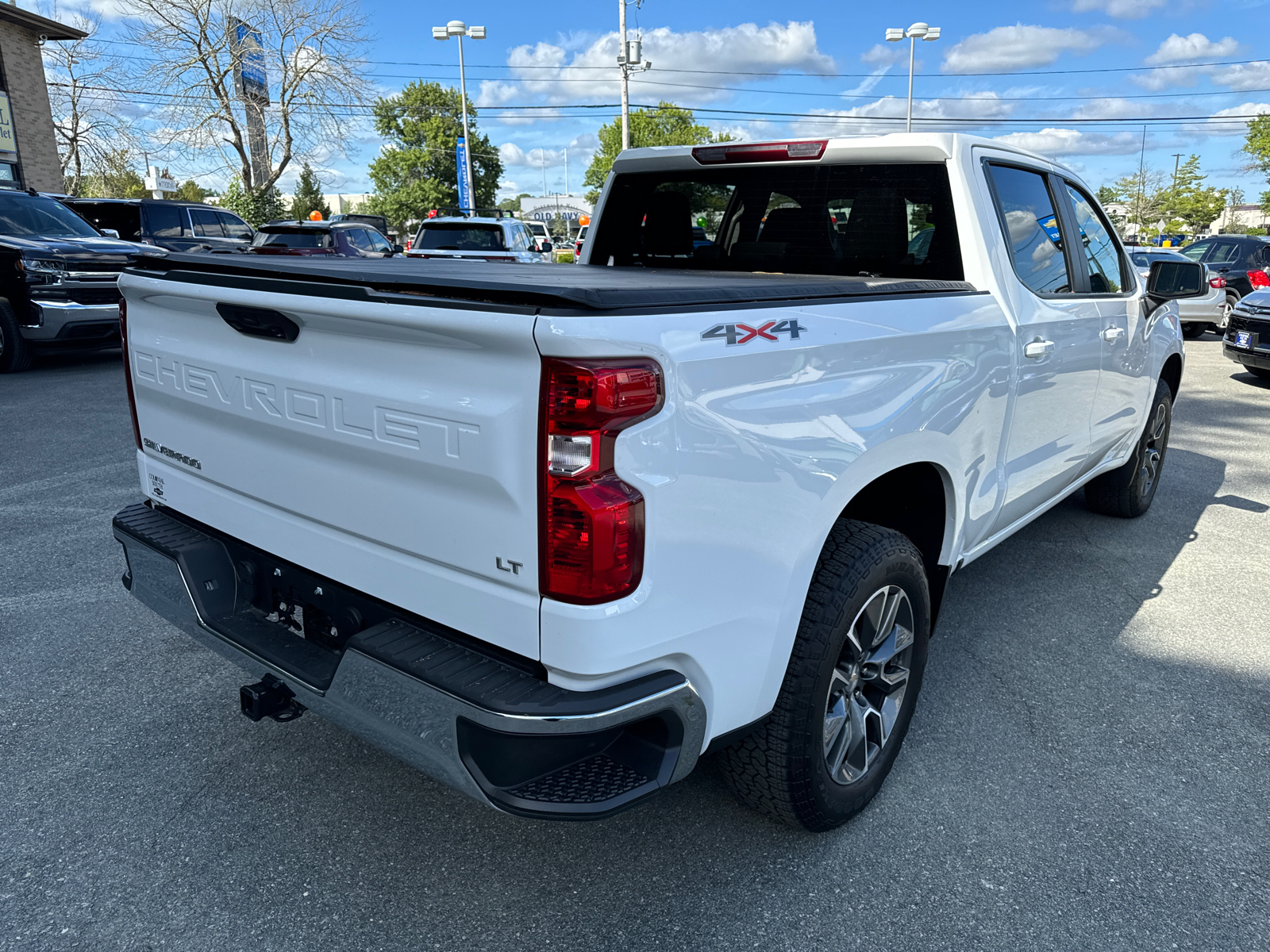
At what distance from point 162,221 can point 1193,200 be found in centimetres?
8261

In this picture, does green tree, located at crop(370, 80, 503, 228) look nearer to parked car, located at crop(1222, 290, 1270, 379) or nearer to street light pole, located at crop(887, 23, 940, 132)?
street light pole, located at crop(887, 23, 940, 132)

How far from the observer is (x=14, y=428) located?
7.32m

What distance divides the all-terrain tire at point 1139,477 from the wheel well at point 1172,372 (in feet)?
0.20

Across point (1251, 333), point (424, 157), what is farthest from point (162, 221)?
point (424, 157)

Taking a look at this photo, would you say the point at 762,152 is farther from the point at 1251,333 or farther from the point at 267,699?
the point at 1251,333

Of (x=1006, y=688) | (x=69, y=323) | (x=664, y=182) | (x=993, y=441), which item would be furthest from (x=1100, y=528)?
(x=69, y=323)

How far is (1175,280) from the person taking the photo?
440 centimetres

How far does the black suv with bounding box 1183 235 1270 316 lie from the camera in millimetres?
14992

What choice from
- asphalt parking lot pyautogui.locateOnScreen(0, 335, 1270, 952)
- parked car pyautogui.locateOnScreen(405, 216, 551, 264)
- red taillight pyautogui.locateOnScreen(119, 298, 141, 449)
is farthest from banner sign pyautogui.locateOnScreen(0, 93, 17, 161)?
red taillight pyautogui.locateOnScreen(119, 298, 141, 449)

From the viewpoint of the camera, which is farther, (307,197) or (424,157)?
(424,157)

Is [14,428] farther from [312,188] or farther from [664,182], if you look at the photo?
[312,188]

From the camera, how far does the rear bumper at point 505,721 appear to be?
176 centimetres

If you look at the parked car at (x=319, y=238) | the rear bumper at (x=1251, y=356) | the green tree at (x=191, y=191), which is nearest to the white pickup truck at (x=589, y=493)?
the rear bumper at (x=1251, y=356)

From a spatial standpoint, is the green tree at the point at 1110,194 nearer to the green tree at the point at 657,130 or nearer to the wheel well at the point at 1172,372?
the green tree at the point at 657,130
